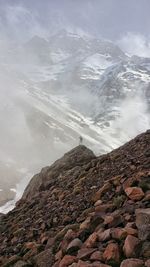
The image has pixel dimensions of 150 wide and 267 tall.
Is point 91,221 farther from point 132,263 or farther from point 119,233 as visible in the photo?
point 132,263

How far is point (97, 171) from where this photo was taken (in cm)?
1897

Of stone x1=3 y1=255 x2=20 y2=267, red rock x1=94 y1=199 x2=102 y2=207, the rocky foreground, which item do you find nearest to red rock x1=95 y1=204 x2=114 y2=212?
the rocky foreground

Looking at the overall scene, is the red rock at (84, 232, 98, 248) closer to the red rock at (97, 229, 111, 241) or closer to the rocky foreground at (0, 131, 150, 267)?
the rocky foreground at (0, 131, 150, 267)

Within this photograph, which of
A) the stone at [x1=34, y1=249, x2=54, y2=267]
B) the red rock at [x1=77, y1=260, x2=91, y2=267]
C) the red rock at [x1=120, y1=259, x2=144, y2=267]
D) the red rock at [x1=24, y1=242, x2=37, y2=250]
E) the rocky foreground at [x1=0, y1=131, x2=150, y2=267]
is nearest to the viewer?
the red rock at [x1=120, y1=259, x2=144, y2=267]

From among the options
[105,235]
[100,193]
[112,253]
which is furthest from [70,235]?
[100,193]

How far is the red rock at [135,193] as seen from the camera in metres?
11.7

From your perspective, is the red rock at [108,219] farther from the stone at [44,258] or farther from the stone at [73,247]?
the stone at [44,258]

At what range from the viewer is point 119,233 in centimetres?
966

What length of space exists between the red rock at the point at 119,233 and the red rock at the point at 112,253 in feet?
0.93

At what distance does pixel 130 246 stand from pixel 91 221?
2.62m

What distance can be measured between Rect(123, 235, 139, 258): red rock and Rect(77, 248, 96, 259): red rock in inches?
33.1

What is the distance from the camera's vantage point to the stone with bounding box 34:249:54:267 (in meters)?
11.0

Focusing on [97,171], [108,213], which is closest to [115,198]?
[108,213]

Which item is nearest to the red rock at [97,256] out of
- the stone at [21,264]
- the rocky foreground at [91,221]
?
the rocky foreground at [91,221]
